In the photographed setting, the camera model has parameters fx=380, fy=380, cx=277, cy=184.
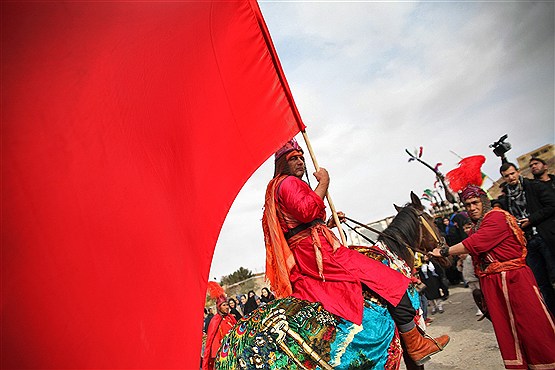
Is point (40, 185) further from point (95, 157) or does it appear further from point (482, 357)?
point (482, 357)

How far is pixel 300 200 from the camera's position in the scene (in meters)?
3.62

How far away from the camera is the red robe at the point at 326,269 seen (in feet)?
11.3

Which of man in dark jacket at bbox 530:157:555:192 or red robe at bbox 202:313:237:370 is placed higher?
man in dark jacket at bbox 530:157:555:192

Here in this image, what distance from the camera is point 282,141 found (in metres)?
3.49

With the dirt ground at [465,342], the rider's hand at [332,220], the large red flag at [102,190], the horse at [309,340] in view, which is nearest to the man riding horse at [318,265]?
the horse at [309,340]

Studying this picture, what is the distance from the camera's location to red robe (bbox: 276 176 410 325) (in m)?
3.44

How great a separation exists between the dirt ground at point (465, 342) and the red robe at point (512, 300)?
3.43 ft

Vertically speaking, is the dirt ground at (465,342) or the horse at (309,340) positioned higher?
the horse at (309,340)

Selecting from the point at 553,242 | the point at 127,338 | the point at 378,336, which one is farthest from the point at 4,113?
the point at 553,242

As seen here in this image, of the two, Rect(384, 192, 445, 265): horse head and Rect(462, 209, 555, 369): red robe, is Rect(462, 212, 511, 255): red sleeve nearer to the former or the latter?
Rect(462, 209, 555, 369): red robe

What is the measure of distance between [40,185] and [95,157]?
272 millimetres

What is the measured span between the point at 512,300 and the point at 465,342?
10.0ft

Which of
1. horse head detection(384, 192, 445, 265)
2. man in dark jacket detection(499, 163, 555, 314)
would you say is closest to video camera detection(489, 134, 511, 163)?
man in dark jacket detection(499, 163, 555, 314)

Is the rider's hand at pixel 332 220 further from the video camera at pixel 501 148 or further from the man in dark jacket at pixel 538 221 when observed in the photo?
the video camera at pixel 501 148
